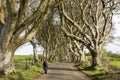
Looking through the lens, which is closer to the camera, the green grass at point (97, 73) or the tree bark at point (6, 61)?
the tree bark at point (6, 61)

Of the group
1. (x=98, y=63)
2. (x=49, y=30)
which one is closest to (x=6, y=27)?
(x=98, y=63)

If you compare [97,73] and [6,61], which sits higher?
[6,61]

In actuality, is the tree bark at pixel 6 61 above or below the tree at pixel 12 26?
below

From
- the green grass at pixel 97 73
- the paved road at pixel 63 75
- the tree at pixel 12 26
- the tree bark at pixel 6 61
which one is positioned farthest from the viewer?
the paved road at pixel 63 75

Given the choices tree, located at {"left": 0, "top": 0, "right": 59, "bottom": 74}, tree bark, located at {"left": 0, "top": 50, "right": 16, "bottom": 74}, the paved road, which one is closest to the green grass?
the paved road

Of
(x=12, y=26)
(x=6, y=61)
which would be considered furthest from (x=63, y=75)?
(x=12, y=26)

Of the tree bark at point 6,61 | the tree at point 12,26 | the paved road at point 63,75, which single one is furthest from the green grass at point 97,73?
the tree bark at point 6,61

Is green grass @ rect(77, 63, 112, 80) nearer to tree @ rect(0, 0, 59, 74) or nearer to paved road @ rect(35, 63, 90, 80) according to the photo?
paved road @ rect(35, 63, 90, 80)

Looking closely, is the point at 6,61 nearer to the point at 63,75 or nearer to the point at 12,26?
the point at 12,26

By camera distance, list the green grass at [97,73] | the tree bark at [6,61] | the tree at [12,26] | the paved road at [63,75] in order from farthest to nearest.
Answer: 1. the paved road at [63,75]
2. the green grass at [97,73]
3. the tree bark at [6,61]
4. the tree at [12,26]

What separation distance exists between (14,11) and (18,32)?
268 centimetres

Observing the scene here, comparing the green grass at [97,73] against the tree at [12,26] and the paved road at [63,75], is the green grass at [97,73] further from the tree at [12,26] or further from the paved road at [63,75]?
the tree at [12,26]

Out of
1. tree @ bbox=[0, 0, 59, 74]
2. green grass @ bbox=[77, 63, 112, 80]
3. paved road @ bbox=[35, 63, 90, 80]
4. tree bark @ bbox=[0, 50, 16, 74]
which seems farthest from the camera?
paved road @ bbox=[35, 63, 90, 80]

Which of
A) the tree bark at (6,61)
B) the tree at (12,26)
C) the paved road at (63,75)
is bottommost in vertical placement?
the paved road at (63,75)
